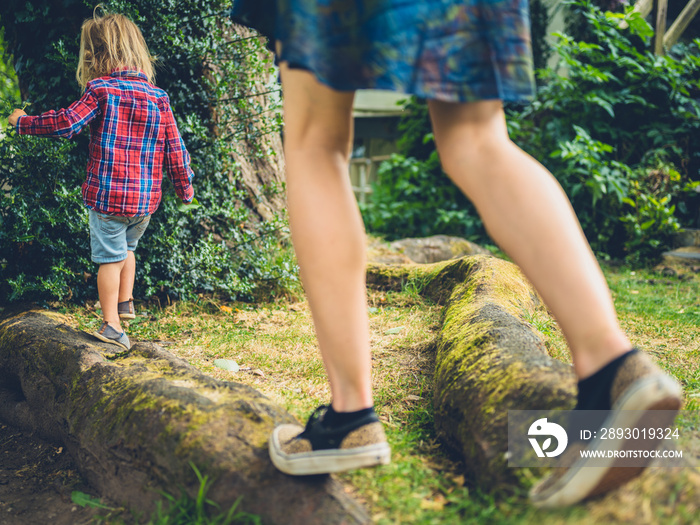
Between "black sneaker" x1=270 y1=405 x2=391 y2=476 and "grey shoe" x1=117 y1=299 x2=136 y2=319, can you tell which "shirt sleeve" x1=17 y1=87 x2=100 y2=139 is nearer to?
"grey shoe" x1=117 y1=299 x2=136 y2=319

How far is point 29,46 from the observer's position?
3.07 metres

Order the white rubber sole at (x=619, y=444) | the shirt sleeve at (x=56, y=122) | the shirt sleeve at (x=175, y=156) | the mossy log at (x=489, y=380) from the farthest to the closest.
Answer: the shirt sleeve at (x=175, y=156), the shirt sleeve at (x=56, y=122), the mossy log at (x=489, y=380), the white rubber sole at (x=619, y=444)

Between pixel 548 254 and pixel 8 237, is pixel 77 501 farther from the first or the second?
pixel 8 237

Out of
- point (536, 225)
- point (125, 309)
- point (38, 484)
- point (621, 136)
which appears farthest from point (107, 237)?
point (621, 136)

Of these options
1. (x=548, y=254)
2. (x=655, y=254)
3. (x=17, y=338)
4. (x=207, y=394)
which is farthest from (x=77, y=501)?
(x=655, y=254)

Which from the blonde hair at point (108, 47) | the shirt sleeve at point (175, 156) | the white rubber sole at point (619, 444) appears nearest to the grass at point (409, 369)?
the white rubber sole at point (619, 444)

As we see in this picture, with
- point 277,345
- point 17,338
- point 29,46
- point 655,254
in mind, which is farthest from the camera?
point 655,254

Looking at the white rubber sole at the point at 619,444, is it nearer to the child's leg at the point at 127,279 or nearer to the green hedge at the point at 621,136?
the child's leg at the point at 127,279

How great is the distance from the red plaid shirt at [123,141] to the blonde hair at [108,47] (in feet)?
0.21

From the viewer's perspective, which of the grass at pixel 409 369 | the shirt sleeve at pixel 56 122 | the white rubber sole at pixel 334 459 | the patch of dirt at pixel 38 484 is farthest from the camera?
the shirt sleeve at pixel 56 122

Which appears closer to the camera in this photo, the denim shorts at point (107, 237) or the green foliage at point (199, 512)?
the green foliage at point (199, 512)

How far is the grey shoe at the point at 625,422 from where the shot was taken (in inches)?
36.3

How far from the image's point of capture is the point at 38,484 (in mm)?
1803

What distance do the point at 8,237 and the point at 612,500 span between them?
3.04 metres
